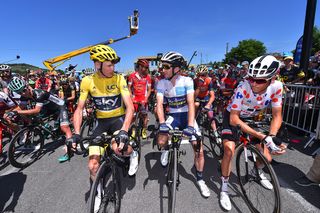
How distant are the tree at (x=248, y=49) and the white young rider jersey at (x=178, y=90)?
303ft

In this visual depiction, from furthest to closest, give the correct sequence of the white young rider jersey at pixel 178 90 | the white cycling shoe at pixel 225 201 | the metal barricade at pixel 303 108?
the metal barricade at pixel 303 108
the white young rider jersey at pixel 178 90
the white cycling shoe at pixel 225 201

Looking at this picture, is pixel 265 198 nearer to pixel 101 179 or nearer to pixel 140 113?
pixel 101 179

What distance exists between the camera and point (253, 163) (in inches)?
113

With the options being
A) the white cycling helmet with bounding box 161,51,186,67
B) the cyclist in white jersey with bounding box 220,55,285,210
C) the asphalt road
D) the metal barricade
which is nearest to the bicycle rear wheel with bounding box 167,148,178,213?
the asphalt road

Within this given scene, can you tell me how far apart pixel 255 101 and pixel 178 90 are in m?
1.19

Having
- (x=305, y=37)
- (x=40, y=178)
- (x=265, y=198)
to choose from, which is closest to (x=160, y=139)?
(x=265, y=198)

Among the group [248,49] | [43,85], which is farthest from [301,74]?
[248,49]

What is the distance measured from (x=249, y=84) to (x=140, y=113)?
3.67 meters

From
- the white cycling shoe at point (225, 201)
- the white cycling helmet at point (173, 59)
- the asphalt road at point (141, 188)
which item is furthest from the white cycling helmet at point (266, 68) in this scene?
the asphalt road at point (141, 188)

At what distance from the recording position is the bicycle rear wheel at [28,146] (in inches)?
184

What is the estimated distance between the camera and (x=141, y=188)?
3.51 m

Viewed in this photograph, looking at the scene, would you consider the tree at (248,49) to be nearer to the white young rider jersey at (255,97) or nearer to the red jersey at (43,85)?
the red jersey at (43,85)

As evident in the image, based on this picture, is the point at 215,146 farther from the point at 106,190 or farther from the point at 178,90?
the point at 106,190

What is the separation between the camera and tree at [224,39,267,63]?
8938cm
